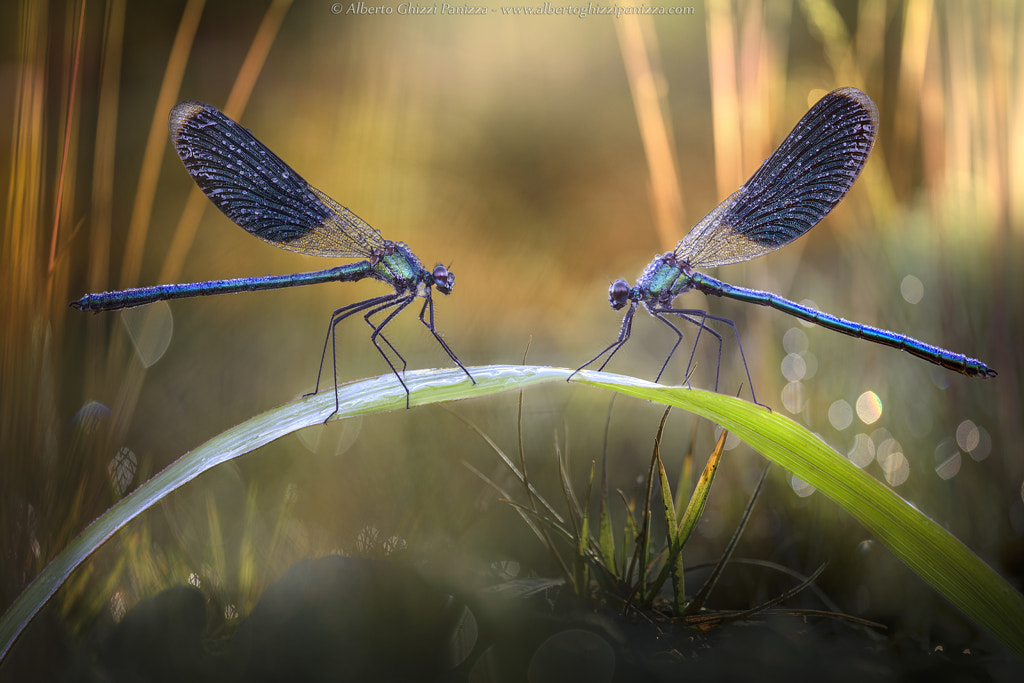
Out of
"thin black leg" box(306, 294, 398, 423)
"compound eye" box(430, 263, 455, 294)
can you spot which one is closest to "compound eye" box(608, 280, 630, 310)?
"compound eye" box(430, 263, 455, 294)

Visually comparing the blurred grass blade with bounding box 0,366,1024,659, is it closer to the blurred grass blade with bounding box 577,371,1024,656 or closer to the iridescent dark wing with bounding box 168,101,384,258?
the blurred grass blade with bounding box 577,371,1024,656

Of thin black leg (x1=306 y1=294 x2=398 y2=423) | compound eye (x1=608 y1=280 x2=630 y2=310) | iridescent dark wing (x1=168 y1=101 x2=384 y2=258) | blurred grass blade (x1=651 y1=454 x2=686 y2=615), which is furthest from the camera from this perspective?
compound eye (x1=608 y1=280 x2=630 y2=310)

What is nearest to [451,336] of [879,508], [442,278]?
[442,278]

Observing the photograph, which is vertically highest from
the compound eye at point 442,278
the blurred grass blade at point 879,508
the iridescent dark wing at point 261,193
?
the iridescent dark wing at point 261,193

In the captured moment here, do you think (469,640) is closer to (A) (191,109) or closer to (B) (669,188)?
(A) (191,109)

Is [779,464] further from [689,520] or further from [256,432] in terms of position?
[256,432]

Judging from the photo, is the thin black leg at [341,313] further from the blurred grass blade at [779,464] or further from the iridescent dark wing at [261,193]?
the blurred grass blade at [779,464]

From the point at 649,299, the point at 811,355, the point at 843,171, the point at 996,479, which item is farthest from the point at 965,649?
the point at 843,171

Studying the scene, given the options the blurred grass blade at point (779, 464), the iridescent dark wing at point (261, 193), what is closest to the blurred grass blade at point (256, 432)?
the blurred grass blade at point (779, 464)
